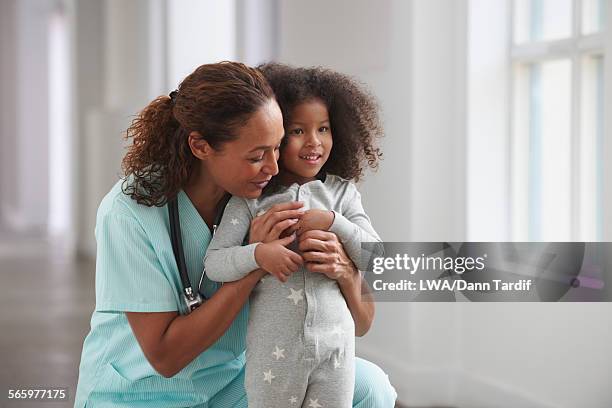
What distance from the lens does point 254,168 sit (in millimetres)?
1078

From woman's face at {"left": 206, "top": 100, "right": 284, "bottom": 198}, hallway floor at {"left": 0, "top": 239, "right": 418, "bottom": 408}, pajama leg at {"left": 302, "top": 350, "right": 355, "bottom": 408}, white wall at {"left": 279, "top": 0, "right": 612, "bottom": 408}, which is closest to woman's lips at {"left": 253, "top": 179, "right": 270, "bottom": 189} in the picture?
woman's face at {"left": 206, "top": 100, "right": 284, "bottom": 198}

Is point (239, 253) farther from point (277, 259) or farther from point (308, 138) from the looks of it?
point (308, 138)

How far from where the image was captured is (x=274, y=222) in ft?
3.51

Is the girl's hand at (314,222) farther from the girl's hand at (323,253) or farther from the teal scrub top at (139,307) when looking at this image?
the teal scrub top at (139,307)

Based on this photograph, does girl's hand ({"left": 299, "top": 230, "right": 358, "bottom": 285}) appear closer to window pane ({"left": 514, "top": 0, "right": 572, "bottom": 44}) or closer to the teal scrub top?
the teal scrub top

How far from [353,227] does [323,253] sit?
0.05 metres

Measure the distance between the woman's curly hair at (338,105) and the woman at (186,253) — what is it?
0.04 m

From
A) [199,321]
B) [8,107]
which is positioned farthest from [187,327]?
[8,107]

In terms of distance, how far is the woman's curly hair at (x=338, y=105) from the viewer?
110 cm

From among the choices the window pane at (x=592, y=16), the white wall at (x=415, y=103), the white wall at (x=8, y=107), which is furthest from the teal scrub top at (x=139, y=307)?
the white wall at (x=8, y=107)

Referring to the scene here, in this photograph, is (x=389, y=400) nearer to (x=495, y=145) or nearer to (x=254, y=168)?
(x=254, y=168)

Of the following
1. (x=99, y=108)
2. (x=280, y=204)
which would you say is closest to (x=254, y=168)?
(x=280, y=204)

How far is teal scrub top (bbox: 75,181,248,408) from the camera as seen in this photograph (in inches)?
44.8

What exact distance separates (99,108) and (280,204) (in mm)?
2527
